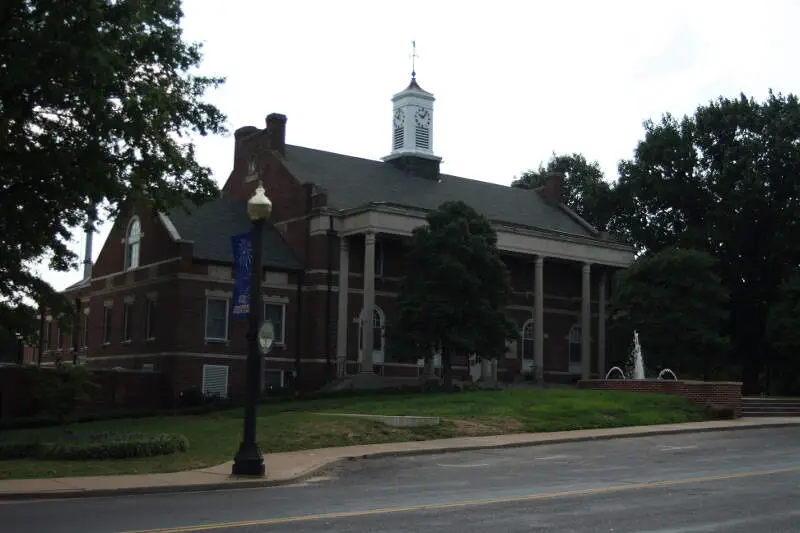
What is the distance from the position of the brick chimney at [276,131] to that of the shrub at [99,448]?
1186 inches

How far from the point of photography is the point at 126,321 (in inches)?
1891

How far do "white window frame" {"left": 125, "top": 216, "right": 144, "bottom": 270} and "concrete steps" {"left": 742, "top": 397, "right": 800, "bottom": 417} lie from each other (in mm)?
27530

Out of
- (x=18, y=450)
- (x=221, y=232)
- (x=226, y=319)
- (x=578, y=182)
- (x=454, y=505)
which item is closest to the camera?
(x=454, y=505)

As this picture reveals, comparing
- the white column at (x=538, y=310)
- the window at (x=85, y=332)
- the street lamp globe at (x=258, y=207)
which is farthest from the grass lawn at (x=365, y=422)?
the window at (x=85, y=332)

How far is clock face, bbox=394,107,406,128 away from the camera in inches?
2208

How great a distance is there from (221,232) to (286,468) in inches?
1110

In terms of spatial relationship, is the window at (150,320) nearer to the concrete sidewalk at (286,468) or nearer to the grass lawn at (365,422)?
the grass lawn at (365,422)

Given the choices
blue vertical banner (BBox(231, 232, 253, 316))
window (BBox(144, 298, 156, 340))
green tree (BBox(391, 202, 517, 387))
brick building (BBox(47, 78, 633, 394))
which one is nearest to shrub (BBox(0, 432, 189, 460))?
blue vertical banner (BBox(231, 232, 253, 316))

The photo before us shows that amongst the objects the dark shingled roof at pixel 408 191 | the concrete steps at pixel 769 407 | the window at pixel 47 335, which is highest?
the dark shingled roof at pixel 408 191

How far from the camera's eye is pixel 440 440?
84.7 feet

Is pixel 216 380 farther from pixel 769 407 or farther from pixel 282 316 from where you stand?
pixel 769 407

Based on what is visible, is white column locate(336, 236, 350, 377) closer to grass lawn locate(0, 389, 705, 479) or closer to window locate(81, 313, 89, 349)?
grass lawn locate(0, 389, 705, 479)

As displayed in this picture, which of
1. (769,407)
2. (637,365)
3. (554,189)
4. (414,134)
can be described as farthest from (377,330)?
(554,189)

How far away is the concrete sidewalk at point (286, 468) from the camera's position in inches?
643
